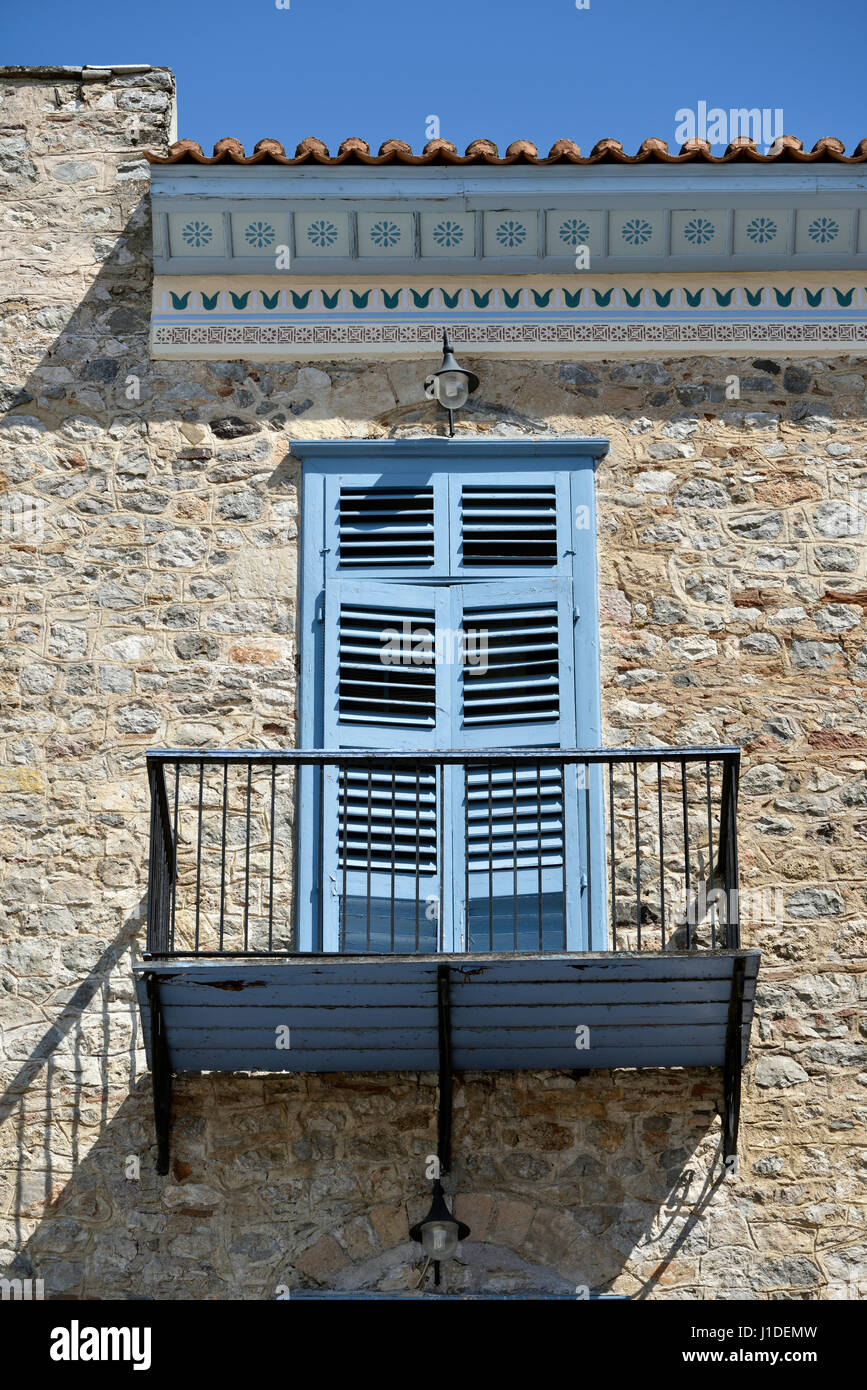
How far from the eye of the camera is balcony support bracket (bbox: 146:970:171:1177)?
7805 mm

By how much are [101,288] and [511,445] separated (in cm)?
231

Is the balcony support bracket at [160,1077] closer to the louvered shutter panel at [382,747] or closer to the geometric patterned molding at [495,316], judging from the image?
the louvered shutter panel at [382,747]

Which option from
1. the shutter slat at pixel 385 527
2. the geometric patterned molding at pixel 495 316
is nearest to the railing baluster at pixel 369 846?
the shutter slat at pixel 385 527

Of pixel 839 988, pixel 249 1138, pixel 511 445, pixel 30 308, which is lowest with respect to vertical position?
pixel 249 1138

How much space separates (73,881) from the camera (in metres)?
8.57

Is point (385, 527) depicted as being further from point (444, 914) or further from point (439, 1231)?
point (439, 1231)

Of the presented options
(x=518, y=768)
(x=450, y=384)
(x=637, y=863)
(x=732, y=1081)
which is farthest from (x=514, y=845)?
(x=450, y=384)

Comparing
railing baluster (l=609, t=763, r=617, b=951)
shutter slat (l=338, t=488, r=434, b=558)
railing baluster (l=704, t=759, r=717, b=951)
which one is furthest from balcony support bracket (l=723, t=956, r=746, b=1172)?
shutter slat (l=338, t=488, r=434, b=558)

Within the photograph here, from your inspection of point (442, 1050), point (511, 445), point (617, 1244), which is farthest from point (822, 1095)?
point (511, 445)

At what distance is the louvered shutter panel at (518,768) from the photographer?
8445 mm

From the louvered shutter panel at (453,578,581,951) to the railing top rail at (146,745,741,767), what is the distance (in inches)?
7.3

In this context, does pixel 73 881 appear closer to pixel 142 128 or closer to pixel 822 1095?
pixel 822 1095

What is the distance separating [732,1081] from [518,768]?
5.67 ft
